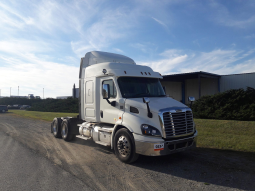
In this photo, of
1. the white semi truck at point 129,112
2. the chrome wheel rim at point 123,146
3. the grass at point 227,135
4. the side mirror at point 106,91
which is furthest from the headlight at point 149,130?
the grass at point 227,135

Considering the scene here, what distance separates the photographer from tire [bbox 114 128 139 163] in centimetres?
625

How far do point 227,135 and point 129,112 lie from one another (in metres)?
5.64

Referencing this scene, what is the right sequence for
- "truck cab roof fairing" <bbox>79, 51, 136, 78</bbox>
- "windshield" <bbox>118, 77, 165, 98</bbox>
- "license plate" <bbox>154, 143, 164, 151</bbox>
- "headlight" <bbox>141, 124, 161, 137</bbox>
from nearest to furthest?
1. "license plate" <bbox>154, 143, 164, 151</bbox>
2. "headlight" <bbox>141, 124, 161, 137</bbox>
3. "windshield" <bbox>118, 77, 165, 98</bbox>
4. "truck cab roof fairing" <bbox>79, 51, 136, 78</bbox>

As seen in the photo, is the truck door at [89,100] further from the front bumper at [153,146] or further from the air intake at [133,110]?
the front bumper at [153,146]

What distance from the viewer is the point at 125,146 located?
6.41 m

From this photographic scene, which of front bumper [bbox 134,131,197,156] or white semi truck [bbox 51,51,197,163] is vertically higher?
white semi truck [bbox 51,51,197,163]

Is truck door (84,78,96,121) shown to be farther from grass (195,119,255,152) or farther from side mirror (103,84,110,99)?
grass (195,119,255,152)

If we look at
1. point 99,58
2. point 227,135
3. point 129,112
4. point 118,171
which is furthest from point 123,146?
point 227,135

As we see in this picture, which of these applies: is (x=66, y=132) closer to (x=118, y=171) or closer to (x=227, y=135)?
(x=118, y=171)

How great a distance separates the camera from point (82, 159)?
6.88 metres

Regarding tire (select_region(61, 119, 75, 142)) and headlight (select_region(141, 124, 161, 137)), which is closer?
headlight (select_region(141, 124, 161, 137))

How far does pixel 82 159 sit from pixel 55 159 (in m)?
0.83

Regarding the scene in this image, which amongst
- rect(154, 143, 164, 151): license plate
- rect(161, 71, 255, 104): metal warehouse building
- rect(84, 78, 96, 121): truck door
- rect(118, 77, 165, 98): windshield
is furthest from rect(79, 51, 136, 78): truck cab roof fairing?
rect(161, 71, 255, 104): metal warehouse building

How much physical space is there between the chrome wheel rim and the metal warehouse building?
60.2ft
